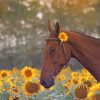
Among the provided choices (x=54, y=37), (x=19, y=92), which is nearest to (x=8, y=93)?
(x=19, y=92)

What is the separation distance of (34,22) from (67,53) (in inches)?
763

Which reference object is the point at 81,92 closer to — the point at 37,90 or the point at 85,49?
the point at 37,90

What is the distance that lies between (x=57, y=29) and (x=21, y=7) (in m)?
19.4

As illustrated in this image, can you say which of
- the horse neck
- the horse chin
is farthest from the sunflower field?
the horse neck

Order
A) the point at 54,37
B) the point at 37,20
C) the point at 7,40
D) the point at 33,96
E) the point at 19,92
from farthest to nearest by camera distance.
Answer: the point at 37,20
the point at 7,40
the point at 54,37
the point at 19,92
the point at 33,96

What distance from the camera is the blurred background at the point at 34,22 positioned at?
2481 centimetres

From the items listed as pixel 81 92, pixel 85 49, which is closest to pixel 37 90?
pixel 81 92

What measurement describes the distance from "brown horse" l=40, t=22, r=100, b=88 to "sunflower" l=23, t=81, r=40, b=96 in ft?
2.71

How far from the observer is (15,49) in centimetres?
2467

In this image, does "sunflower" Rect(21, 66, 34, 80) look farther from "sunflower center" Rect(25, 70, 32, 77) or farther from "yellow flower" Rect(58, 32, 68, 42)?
"yellow flower" Rect(58, 32, 68, 42)

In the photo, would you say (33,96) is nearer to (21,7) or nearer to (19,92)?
(19,92)

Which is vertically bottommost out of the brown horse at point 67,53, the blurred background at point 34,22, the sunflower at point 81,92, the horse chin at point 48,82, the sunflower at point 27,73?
the sunflower at point 81,92

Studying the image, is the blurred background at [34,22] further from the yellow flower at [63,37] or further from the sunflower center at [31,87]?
the sunflower center at [31,87]

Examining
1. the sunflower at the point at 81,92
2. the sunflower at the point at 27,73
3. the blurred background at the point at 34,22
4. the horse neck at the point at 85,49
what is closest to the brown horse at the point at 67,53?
the horse neck at the point at 85,49
